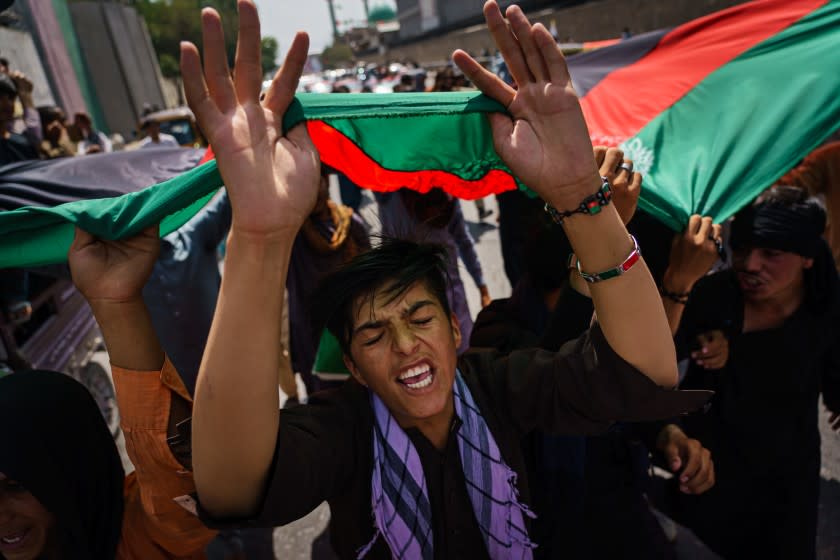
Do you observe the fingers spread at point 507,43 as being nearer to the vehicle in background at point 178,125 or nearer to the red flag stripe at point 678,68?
the red flag stripe at point 678,68

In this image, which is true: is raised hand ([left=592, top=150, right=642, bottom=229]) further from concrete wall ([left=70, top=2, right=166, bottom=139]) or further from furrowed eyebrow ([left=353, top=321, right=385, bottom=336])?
concrete wall ([left=70, top=2, right=166, bottom=139])

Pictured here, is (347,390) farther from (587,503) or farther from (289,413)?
(587,503)

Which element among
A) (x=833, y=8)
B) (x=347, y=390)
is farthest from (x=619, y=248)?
(x=833, y=8)

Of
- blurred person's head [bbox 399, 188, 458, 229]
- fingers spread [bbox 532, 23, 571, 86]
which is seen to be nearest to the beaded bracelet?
fingers spread [bbox 532, 23, 571, 86]

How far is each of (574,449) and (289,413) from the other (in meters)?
0.86

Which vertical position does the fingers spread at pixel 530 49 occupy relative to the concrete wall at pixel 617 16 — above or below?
above

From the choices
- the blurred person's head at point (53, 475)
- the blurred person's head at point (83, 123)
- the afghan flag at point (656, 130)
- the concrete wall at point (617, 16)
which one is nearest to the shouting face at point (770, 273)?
the afghan flag at point (656, 130)

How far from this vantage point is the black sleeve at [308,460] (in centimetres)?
88

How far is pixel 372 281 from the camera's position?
3.96 feet

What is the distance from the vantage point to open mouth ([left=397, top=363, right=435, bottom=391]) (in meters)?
1.16

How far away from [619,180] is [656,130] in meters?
0.95

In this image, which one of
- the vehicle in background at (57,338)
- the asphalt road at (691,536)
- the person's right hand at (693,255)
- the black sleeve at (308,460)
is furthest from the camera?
the vehicle in background at (57,338)

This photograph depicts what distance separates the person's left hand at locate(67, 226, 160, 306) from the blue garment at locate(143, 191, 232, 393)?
1555 millimetres

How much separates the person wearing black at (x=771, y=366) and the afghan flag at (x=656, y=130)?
300mm
